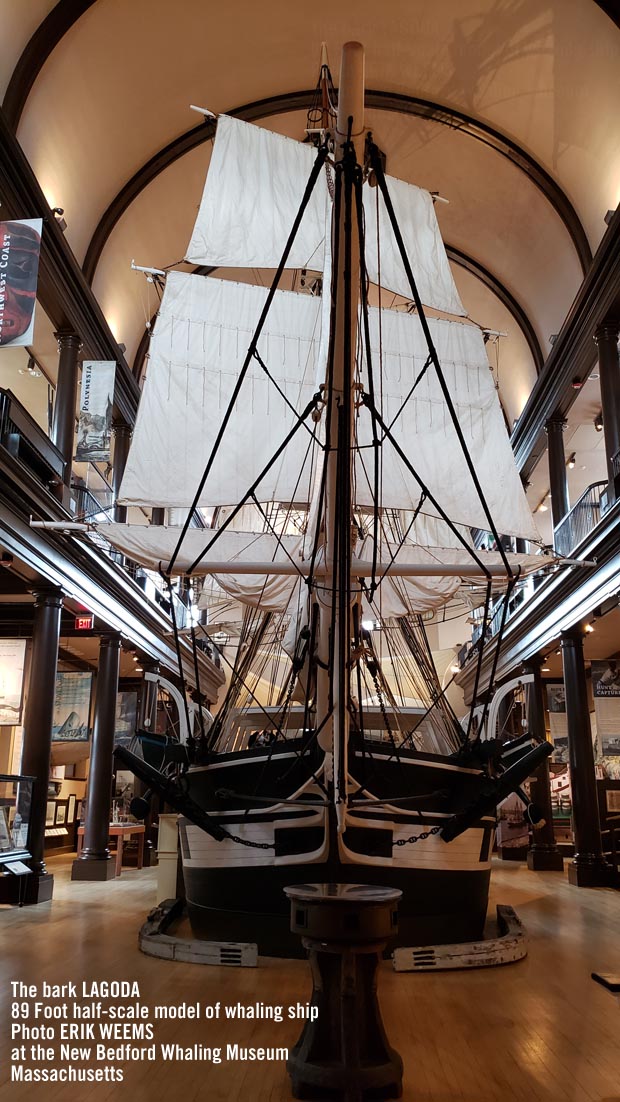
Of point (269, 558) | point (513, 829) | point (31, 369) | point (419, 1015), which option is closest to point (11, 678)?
point (269, 558)

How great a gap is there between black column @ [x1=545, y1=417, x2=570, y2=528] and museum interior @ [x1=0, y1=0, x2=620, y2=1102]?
0.16ft

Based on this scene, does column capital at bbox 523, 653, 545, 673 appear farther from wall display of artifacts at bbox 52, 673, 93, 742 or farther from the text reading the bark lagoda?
the text reading the bark lagoda

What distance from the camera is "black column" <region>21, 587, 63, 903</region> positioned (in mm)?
9125

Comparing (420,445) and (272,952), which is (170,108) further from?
(272,952)

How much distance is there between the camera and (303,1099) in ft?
9.64

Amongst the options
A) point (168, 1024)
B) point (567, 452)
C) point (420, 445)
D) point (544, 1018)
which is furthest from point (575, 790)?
point (168, 1024)

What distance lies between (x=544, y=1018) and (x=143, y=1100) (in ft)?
7.14

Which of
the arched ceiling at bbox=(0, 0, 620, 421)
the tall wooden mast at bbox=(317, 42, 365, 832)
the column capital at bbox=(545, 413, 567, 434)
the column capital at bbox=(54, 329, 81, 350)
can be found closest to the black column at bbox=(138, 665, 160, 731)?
the arched ceiling at bbox=(0, 0, 620, 421)

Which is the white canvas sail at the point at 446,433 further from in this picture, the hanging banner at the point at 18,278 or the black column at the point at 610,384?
the hanging banner at the point at 18,278

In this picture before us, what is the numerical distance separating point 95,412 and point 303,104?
5267 mm

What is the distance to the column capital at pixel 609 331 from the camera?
426 inches

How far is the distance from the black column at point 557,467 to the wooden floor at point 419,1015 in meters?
6.97

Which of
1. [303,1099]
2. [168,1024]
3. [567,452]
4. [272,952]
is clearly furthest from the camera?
[567,452]

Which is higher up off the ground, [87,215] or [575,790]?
[87,215]
